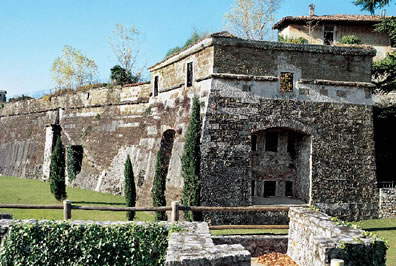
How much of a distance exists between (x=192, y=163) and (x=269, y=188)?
13.7ft

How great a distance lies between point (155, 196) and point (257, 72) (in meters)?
6.64

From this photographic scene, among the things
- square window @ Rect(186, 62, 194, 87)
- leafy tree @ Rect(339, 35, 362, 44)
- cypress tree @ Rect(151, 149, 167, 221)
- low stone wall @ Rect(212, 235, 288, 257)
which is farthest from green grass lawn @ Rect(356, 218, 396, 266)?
leafy tree @ Rect(339, 35, 362, 44)

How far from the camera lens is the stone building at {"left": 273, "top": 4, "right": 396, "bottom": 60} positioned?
92.1 feet

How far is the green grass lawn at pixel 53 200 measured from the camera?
16.9m

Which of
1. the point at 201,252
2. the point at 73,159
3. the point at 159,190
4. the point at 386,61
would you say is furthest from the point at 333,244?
the point at 73,159

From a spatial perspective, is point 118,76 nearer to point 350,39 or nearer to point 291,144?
point 291,144

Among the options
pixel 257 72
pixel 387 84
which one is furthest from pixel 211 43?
pixel 387 84

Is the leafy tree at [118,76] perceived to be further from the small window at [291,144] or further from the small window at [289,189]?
the small window at [289,189]

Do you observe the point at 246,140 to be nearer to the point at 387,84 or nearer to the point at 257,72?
the point at 257,72

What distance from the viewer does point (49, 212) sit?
56.9 feet

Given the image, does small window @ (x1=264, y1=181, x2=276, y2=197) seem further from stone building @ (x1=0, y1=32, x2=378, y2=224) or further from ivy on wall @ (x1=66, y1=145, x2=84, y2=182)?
ivy on wall @ (x1=66, y1=145, x2=84, y2=182)

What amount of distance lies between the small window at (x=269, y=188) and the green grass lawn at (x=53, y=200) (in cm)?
502

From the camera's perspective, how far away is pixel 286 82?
16.1 meters

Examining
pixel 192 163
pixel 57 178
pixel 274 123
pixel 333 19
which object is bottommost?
pixel 57 178
